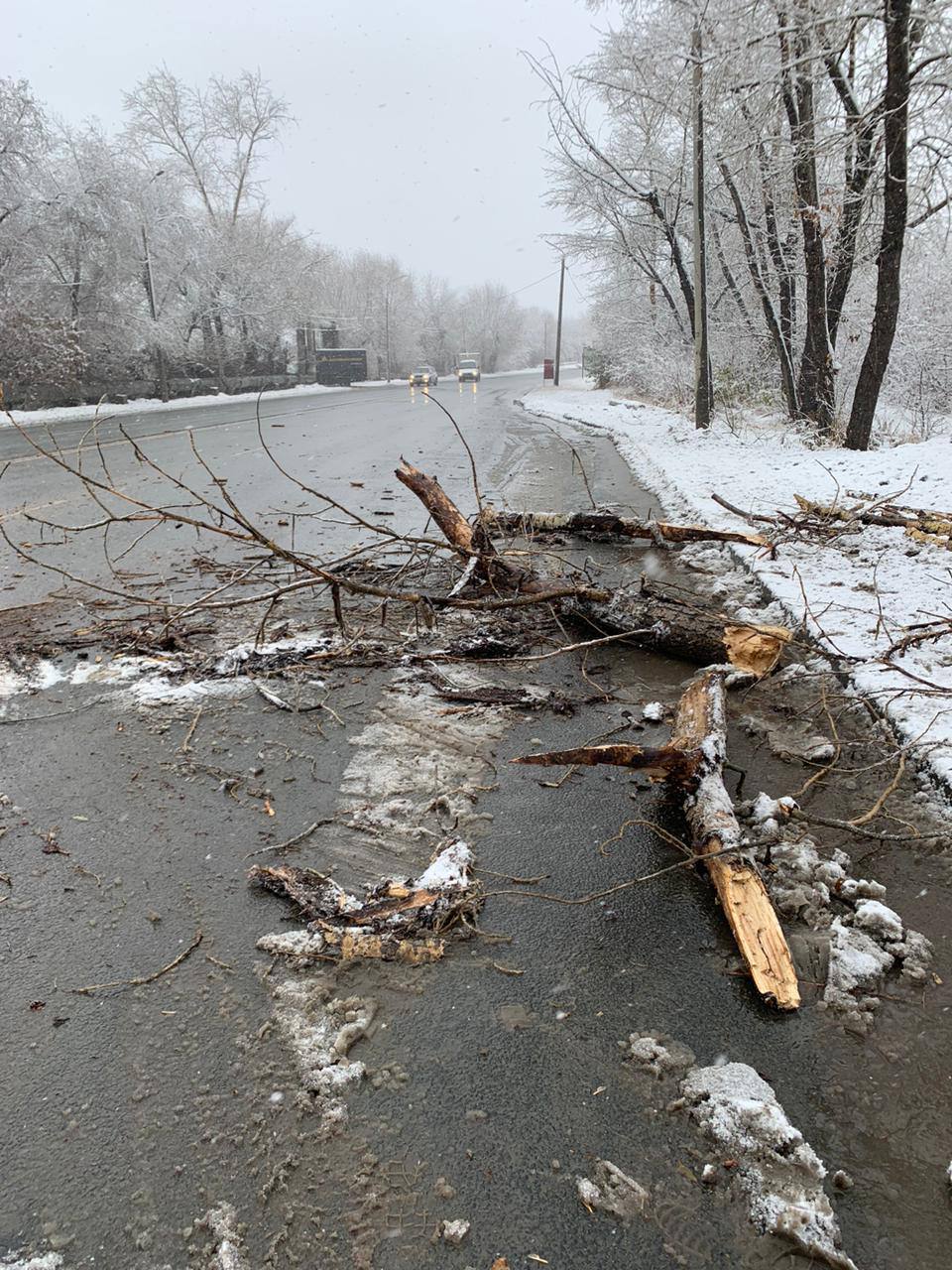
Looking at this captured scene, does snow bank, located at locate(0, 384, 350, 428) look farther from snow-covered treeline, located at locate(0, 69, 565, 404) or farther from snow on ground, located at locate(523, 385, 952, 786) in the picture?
snow on ground, located at locate(523, 385, 952, 786)

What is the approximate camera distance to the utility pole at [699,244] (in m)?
13.9

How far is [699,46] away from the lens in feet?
46.4

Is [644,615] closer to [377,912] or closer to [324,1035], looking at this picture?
[377,912]

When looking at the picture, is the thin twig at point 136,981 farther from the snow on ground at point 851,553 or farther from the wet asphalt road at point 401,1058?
the snow on ground at point 851,553

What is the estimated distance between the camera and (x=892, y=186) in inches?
432

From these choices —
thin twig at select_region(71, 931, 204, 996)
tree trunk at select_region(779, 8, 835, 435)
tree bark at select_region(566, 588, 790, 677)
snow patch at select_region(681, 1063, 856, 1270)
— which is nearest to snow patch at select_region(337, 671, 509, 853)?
thin twig at select_region(71, 931, 204, 996)

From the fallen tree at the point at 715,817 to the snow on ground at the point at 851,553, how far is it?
0.94 metres

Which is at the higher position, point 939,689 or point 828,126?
point 828,126

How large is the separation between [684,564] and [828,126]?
11467 mm

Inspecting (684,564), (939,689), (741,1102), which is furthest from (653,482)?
(741,1102)

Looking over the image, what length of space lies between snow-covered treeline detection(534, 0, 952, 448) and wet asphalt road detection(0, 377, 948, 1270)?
38.8 ft

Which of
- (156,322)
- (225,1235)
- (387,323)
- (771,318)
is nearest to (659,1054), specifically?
(225,1235)

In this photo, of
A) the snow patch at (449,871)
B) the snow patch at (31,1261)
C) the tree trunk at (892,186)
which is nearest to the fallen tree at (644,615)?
the snow patch at (449,871)

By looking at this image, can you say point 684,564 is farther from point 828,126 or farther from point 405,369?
point 405,369
